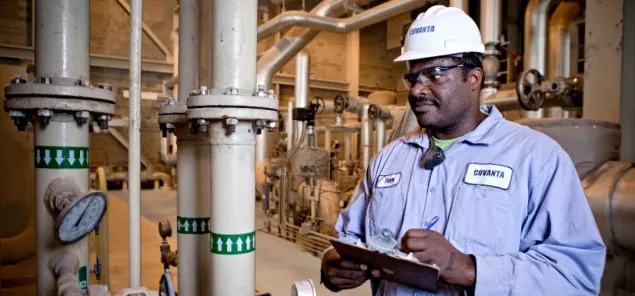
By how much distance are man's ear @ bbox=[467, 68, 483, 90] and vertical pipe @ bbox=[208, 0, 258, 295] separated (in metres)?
0.68

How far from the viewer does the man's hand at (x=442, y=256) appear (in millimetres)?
917

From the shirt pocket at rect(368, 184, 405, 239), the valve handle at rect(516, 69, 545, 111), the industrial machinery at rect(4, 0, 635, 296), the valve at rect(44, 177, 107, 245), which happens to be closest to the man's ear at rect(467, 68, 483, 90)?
the shirt pocket at rect(368, 184, 405, 239)

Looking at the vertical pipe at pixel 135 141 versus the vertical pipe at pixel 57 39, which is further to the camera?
the vertical pipe at pixel 135 141

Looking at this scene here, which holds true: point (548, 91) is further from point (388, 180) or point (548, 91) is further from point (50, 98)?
point (50, 98)

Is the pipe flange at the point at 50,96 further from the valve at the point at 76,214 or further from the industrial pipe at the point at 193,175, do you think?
the industrial pipe at the point at 193,175

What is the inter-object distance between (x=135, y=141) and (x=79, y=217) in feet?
1.36

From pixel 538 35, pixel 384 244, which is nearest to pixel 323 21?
pixel 538 35

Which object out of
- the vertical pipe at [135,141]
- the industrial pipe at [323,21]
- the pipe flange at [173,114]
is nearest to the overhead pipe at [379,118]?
the industrial pipe at [323,21]

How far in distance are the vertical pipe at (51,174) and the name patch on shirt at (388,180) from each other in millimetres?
1111

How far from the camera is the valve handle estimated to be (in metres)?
2.90

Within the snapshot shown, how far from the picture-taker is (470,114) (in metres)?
1.16

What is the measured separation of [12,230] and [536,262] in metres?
3.58

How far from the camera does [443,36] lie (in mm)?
1122

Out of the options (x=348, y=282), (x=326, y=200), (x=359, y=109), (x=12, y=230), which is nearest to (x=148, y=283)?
(x=12, y=230)
